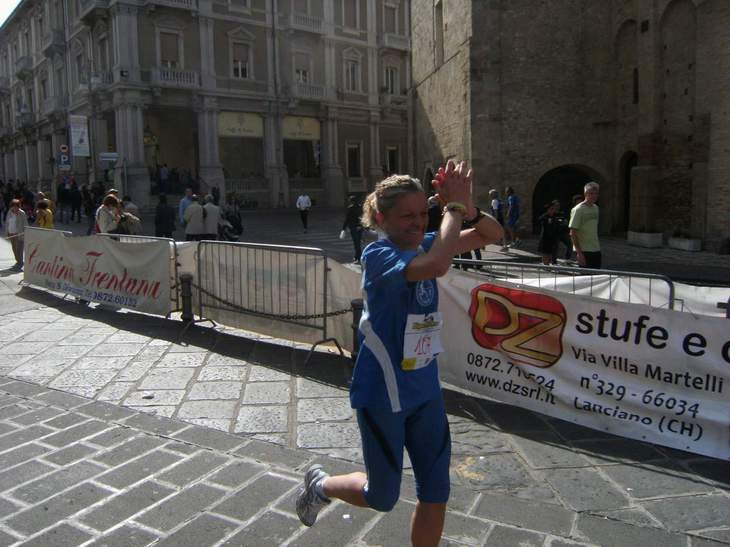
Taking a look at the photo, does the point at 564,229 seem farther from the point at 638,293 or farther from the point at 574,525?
the point at 574,525

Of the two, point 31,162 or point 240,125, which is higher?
point 240,125

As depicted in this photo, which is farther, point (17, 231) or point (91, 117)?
point (91, 117)

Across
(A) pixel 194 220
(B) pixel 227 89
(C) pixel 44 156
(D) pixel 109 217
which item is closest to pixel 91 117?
(B) pixel 227 89

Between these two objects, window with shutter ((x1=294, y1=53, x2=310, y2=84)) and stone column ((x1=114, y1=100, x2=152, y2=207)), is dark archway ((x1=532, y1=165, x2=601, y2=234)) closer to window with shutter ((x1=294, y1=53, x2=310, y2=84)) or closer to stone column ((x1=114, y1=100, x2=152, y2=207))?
stone column ((x1=114, y1=100, x2=152, y2=207))

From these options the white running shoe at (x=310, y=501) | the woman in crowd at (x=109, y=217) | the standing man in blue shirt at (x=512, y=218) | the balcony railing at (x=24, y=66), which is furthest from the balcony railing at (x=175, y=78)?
the white running shoe at (x=310, y=501)

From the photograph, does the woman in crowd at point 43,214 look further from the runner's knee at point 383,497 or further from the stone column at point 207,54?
the stone column at point 207,54

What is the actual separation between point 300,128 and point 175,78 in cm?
840

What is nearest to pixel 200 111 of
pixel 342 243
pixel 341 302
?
pixel 342 243

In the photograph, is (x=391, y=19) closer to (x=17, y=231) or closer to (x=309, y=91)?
(x=309, y=91)

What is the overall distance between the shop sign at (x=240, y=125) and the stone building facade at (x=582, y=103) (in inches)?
688

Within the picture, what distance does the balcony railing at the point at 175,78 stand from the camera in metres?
32.2

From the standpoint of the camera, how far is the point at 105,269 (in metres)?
8.90

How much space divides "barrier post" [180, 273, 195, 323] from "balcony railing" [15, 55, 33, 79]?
46081mm

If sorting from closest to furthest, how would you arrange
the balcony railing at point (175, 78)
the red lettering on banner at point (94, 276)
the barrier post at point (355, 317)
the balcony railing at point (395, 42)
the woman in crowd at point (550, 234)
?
the barrier post at point (355, 317) → the red lettering on banner at point (94, 276) → the woman in crowd at point (550, 234) → the balcony railing at point (175, 78) → the balcony railing at point (395, 42)
